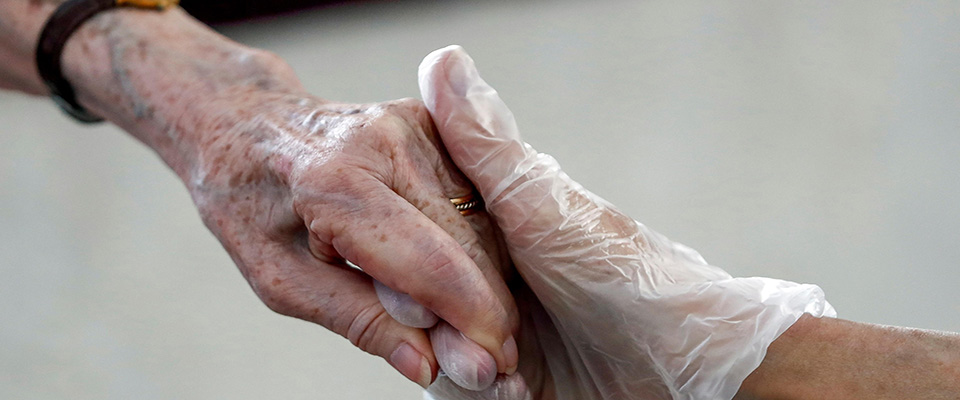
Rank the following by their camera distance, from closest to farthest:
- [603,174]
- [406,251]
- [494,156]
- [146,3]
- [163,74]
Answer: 1. [406,251]
2. [494,156]
3. [163,74]
4. [146,3]
5. [603,174]

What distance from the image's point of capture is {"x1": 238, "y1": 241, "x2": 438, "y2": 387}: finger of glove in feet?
2.64

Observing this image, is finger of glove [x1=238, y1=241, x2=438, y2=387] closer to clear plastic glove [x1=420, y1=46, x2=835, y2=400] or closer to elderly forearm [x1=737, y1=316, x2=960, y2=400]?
clear plastic glove [x1=420, y1=46, x2=835, y2=400]

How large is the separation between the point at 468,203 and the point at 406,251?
18 cm

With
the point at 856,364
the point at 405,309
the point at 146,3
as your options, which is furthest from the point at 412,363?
the point at 146,3

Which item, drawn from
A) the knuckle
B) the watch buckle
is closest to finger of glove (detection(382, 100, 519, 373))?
the knuckle

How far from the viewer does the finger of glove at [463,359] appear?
0.77 m

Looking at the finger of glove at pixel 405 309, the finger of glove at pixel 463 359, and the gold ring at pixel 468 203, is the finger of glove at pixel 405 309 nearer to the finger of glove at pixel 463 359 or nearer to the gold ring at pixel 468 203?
the finger of glove at pixel 463 359

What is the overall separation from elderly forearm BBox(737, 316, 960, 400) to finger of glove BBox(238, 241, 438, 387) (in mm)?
386

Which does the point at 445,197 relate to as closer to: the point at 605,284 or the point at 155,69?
the point at 605,284

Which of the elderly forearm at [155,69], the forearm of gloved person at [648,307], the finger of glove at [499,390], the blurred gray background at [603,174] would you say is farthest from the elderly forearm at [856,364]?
the blurred gray background at [603,174]

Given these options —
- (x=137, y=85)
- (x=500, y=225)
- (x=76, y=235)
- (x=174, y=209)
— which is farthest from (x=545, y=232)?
(x=76, y=235)

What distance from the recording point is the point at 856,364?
2.72 ft

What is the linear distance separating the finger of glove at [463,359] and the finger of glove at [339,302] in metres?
0.02

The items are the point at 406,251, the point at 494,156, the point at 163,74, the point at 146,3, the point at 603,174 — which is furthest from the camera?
Result: the point at 603,174
